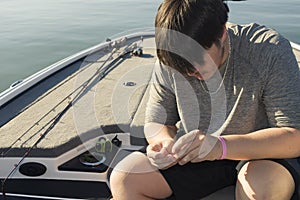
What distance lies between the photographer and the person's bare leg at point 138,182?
4.22 feet

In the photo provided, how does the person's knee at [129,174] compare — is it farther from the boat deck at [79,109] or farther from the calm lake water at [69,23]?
the calm lake water at [69,23]

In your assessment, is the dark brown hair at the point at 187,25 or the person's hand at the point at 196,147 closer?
the dark brown hair at the point at 187,25

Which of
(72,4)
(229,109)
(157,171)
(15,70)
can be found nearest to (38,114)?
(157,171)

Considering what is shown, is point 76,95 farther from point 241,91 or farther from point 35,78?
point 241,91

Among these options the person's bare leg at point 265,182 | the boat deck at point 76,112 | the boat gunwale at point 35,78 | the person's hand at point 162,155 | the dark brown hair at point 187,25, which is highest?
the dark brown hair at point 187,25

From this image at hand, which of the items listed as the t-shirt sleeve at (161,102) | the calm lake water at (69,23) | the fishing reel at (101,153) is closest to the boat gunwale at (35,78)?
the fishing reel at (101,153)

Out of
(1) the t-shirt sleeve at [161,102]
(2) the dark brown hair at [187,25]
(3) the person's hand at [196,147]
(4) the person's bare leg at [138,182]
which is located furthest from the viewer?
(1) the t-shirt sleeve at [161,102]

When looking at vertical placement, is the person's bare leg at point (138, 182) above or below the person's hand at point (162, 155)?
below

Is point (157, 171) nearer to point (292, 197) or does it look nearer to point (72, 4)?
point (292, 197)

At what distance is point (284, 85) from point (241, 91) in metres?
0.14

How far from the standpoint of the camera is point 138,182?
1.29 metres

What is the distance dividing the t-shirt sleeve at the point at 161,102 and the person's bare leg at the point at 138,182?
191 mm

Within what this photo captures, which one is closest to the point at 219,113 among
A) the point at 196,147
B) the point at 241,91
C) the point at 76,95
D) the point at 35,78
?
the point at 241,91

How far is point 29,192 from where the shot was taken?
1683mm
